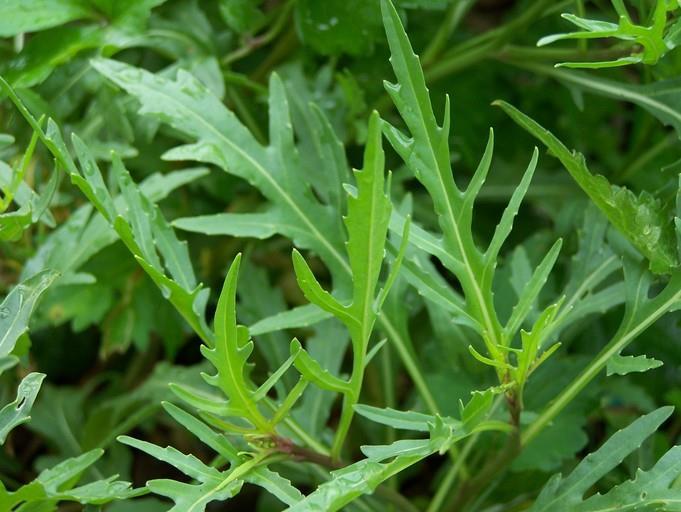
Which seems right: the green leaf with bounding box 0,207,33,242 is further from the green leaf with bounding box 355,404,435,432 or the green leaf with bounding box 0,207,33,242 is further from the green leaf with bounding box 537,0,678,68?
the green leaf with bounding box 537,0,678,68

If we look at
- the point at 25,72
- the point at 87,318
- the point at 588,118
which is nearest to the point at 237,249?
the point at 87,318

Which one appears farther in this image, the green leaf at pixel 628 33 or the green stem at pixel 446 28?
the green stem at pixel 446 28

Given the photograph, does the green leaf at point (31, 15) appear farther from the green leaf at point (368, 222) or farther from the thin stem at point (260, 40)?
the green leaf at point (368, 222)

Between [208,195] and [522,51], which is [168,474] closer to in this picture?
[208,195]

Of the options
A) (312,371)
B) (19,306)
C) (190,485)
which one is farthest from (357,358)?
(19,306)

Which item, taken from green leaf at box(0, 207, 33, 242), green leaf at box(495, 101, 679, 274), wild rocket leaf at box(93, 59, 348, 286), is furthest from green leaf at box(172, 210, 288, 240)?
green leaf at box(495, 101, 679, 274)

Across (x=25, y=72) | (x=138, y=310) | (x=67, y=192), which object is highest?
(x=25, y=72)

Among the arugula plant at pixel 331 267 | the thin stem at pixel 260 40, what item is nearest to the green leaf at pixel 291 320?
the arugula plant at pixel 331 267
